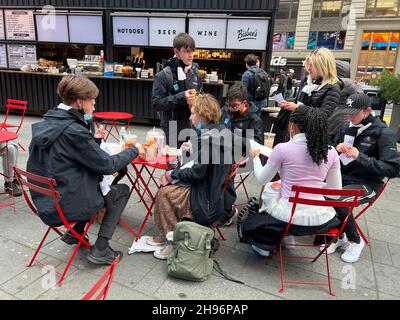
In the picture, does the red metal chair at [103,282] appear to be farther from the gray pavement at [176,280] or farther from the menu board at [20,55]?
the menu board at [20,55]

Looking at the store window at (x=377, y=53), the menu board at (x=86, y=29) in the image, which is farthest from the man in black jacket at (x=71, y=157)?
the store window at (x=377, y=53)

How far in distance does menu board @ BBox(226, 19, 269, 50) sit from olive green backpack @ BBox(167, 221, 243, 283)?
19.8 ft

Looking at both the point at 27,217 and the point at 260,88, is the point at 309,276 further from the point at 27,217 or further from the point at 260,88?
the point at 260,88

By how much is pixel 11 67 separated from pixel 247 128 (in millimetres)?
8486

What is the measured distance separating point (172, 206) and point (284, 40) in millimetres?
28685

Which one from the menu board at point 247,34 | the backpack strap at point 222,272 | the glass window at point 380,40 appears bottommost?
the backpack strap at point 222,272

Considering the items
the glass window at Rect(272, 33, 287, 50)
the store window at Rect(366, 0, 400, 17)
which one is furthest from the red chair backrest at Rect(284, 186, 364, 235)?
the glass window at Rect(272, 33, 287, 50)

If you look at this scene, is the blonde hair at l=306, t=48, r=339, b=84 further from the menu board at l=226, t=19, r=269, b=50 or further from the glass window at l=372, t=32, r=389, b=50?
the glass window at l=372, t=32, r=389, b=50

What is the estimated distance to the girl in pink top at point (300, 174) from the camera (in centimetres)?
232

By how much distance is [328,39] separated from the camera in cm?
2627

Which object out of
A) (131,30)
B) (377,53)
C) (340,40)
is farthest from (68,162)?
(340,40)

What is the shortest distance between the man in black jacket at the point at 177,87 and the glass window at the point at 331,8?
26733 mm

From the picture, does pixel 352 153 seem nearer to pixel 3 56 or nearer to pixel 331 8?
pixel 3 56

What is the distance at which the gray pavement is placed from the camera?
7.74 feet
